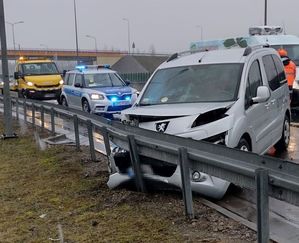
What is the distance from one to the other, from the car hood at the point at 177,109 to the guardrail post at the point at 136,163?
0.70 meters

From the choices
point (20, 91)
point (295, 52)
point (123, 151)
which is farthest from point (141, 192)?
point (20, 91)

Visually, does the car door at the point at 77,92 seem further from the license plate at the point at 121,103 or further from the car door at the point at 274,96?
the car door at the point at 274,96

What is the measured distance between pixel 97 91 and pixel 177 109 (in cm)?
1047

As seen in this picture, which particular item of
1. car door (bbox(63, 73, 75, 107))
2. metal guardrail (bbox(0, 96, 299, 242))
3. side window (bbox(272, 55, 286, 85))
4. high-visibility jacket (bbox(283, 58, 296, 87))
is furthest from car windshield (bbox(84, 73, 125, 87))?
metal guardrail (bbox(0, 96, 299, 242))

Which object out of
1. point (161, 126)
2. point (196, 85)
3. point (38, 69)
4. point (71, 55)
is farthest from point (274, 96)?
point (71, 55)

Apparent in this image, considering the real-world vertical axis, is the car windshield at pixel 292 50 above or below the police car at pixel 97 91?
above

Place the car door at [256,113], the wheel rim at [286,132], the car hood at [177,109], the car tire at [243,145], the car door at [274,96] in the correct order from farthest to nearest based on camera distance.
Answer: the wheel rim at [286,132] → the car door at [274,96] → the car door at [256,113] → the car tire at [243,145] → the car hood at [177,109]

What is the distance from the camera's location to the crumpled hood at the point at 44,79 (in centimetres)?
2548

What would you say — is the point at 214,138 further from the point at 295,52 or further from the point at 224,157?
Result: the point at 295,52

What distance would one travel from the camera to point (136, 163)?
19.4 feet

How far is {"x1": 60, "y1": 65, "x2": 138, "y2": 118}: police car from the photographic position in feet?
53.5

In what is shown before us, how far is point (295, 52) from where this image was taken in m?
18.7

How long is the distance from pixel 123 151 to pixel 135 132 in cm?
47

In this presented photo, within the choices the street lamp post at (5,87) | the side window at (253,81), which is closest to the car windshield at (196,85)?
the side window at (253,81)
